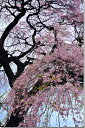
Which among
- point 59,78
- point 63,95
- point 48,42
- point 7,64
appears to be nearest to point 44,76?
point 59,78

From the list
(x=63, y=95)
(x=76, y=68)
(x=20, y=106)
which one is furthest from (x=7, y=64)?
(x=63, y=95)

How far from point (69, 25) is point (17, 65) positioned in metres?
0.90

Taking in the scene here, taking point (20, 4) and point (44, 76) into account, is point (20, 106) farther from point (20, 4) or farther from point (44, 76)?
point (20, 4)

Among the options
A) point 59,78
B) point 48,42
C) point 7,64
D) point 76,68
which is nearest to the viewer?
point 59,78

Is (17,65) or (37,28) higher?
(37,28)

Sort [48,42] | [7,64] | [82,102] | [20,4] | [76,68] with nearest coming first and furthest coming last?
[82,102] → [76,68] → [48,42] → [7,64] → [20,4]

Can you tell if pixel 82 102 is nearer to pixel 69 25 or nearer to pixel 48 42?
pixel 48 42

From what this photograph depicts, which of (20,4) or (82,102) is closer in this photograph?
(82,102)

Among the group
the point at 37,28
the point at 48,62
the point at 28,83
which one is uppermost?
the point at 48,62

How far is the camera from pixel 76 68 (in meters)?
2.25

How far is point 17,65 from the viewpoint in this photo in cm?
374

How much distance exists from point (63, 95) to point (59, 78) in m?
0.20

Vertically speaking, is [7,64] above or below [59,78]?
below

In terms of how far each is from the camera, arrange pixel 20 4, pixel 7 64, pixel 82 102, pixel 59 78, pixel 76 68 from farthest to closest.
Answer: pixel 20 4, pixel 7 64, pixel 76 68, pixel 59 78, pixel 82 102
